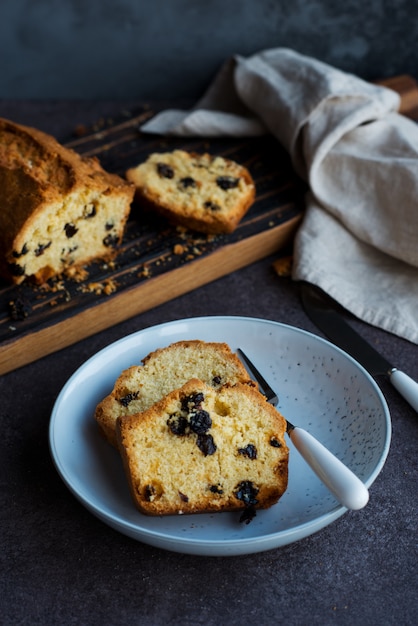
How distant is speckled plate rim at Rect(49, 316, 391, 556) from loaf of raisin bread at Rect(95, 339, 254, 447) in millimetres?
103

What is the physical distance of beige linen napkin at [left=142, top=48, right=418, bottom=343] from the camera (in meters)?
2.97

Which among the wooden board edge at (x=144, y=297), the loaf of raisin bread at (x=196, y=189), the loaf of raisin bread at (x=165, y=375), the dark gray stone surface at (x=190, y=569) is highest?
the loaf of raisin bread at (x=196, y=189)

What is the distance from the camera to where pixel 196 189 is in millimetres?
3158

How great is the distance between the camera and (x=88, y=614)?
6.46 feet

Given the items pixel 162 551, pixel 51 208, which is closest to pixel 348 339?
pixel 162 551

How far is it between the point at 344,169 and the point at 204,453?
1660 mm

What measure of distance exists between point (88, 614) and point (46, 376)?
95 centimetres

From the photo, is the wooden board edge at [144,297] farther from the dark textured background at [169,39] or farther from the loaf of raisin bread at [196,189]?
the dark textured background at [169,39]

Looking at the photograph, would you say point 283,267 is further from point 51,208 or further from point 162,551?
point 162,551

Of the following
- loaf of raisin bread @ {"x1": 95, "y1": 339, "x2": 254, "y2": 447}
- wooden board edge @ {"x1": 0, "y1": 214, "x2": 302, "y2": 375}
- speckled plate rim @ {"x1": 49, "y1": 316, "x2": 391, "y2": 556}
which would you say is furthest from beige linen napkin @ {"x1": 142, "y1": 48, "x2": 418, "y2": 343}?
loaf of raisin bread @ {"x1": 95, "y1": 339, "x2": 254, "y2": 447}

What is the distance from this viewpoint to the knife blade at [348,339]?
2.50m

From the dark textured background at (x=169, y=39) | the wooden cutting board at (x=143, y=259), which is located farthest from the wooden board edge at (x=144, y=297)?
the dark textured background at (x=169, y=39)

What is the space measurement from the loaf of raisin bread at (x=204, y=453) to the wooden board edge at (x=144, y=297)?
0.69 meters

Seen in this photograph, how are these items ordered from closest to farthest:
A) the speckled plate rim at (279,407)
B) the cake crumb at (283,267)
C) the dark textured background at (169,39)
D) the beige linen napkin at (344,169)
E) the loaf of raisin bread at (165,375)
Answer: the speckled plate rim at (279,407) < the loaf of raisin bread at (165,375) < the beige linen napkin at (344,169) < the cake crumb at (283,267) < the dark textured background at (169,39)
